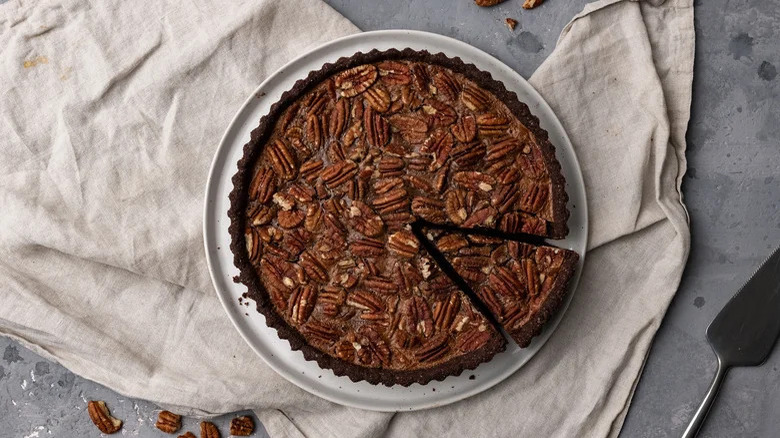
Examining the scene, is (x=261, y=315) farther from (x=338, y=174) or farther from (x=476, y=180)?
(x=476, y=180)

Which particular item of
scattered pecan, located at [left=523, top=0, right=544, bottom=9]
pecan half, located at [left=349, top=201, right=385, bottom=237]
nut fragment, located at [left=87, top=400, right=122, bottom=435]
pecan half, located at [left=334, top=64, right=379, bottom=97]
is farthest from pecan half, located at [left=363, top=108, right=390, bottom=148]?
nut fragment, located at [left=87, top=400, right=122, bottom=435]

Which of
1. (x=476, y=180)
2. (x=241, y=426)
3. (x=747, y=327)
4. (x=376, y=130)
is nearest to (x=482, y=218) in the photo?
(x=476, y=180)

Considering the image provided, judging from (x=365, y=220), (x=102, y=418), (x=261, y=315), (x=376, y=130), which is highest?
(x=376, y=130)

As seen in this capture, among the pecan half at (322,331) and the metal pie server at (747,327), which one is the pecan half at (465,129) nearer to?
the pecan half at (322,331)

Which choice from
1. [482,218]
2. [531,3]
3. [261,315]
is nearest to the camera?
[482,218]

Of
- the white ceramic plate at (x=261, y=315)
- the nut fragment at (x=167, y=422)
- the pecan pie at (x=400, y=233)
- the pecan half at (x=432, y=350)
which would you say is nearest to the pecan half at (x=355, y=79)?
the pecan pie at (x=400, y=233)

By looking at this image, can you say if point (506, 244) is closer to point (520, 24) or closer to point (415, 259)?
point (415, 259)

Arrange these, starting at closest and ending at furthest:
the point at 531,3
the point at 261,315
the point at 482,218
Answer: the point at 482,218
the point at 261,315
the point at 531,3
